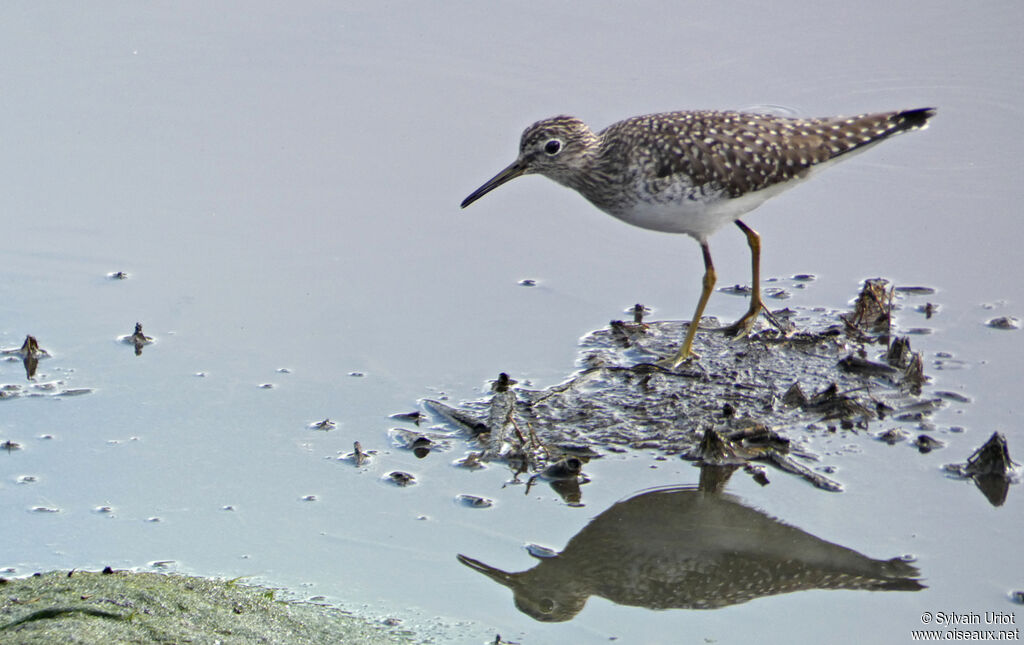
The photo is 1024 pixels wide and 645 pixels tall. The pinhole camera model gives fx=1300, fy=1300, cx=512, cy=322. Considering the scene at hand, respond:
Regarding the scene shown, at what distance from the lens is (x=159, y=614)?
3904 millimetres

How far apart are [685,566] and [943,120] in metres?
4.55

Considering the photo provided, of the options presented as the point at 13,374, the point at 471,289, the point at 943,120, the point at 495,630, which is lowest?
the point at 495,630

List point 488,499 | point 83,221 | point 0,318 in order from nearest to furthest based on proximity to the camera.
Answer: point 488,499
point 0,318
point 83,221

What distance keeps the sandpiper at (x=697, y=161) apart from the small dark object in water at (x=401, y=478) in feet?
5.34

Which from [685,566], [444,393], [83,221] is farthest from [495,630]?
[83,221]

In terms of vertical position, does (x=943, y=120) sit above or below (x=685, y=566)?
above

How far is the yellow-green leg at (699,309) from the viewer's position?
6446mm

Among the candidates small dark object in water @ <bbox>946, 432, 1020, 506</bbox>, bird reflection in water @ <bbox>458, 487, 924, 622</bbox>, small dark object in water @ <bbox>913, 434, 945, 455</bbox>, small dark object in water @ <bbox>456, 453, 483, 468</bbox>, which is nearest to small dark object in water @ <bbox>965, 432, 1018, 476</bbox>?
small dark object in water @ <bbox>946, 432, 1020, 506</bbox>

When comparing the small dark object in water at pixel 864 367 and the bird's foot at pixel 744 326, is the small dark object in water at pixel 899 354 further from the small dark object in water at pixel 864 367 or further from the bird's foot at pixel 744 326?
the bird's foot at pixel 744 326

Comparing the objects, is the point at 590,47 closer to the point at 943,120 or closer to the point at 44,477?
the point at 943,120

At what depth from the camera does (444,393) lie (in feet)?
20.2

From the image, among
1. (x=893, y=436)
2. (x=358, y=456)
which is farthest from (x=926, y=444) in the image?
(x=358, y=456)

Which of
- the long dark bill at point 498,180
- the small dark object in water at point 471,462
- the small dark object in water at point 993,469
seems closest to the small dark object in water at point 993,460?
the small dark object in water at point 993,469

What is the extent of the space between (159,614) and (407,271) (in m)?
3.45
